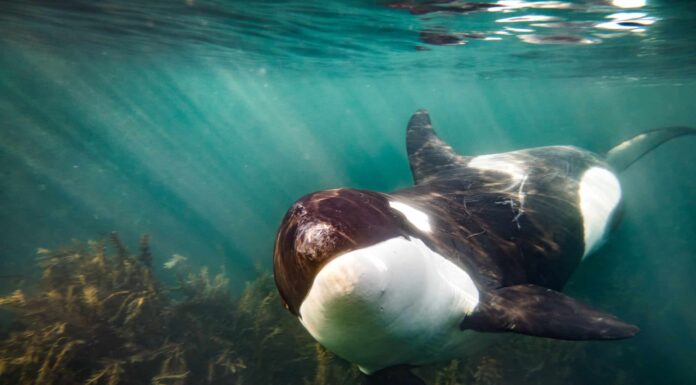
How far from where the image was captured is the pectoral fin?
2545mm

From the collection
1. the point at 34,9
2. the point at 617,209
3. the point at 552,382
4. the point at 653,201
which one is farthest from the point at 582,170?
the point at 653,201

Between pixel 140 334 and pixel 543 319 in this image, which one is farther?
pixel 140 334

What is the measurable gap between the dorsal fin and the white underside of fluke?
2866mm

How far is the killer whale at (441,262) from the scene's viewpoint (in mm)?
1714

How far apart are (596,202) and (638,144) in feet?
13.2

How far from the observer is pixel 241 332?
747 cm

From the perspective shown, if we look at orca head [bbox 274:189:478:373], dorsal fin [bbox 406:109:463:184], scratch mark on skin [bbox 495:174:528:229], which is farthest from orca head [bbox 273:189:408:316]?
dorsal fin [bbox 406:109:463:184]

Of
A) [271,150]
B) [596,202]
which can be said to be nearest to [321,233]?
[596,202]

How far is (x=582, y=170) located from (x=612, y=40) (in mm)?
10973

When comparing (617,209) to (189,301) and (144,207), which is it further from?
(144,207)

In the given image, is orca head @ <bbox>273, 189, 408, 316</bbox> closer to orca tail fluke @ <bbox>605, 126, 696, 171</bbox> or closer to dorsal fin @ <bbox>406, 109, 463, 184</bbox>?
dorsal fin @ <bbox>406, 109, 463, 184</bbox>

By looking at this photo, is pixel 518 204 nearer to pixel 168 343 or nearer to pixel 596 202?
pixel 596 202

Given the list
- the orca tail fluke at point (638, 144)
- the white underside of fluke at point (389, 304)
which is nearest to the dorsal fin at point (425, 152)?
the white underside of fluke at point (389, 304)

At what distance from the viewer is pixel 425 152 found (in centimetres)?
663
